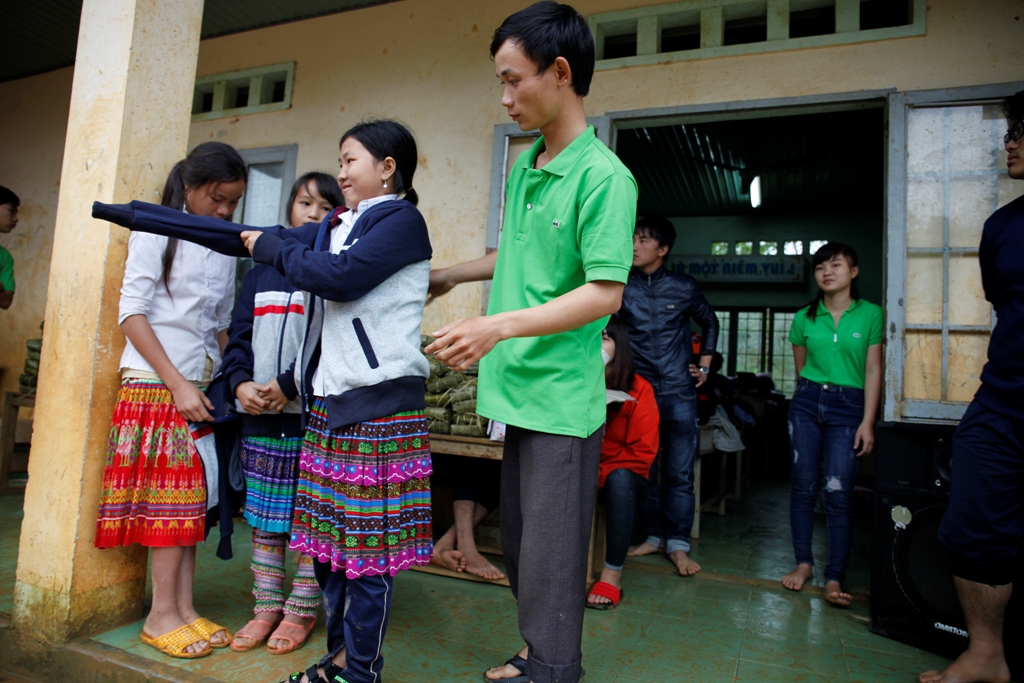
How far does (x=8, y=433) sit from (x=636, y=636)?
15.2ft

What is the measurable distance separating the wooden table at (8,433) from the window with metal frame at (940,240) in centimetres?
543

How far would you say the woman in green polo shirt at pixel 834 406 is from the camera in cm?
328

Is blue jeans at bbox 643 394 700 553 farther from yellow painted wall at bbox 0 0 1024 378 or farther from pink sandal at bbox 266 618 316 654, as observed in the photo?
pink sandal at bbox 266 618 316 654

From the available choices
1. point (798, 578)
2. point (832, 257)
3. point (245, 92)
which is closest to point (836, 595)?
point (798, 578)

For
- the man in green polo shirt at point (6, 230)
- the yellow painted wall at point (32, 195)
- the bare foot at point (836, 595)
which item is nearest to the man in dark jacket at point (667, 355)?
the bare foot at point (836, 595)

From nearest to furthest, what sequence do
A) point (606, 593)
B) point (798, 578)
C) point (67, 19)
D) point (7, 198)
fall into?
point (606, 593)
point (798, 578)
point (7, 198)
point (67, 19)

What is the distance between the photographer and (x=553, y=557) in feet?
5.23

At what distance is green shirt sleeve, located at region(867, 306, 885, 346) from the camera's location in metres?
3.37

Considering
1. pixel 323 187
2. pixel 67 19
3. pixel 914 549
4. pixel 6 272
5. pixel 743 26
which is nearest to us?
pixel 323 187

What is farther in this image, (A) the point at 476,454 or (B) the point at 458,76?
(B) the point at 458,76

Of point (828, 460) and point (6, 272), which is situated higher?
point (6, 272)

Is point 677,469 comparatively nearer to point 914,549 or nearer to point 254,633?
point 914,549

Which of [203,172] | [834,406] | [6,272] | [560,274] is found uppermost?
[203,172]

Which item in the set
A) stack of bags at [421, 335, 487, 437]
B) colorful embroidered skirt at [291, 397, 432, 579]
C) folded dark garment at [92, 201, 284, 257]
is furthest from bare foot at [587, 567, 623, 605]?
folded dark garment at [92, 201, 284, 257]
